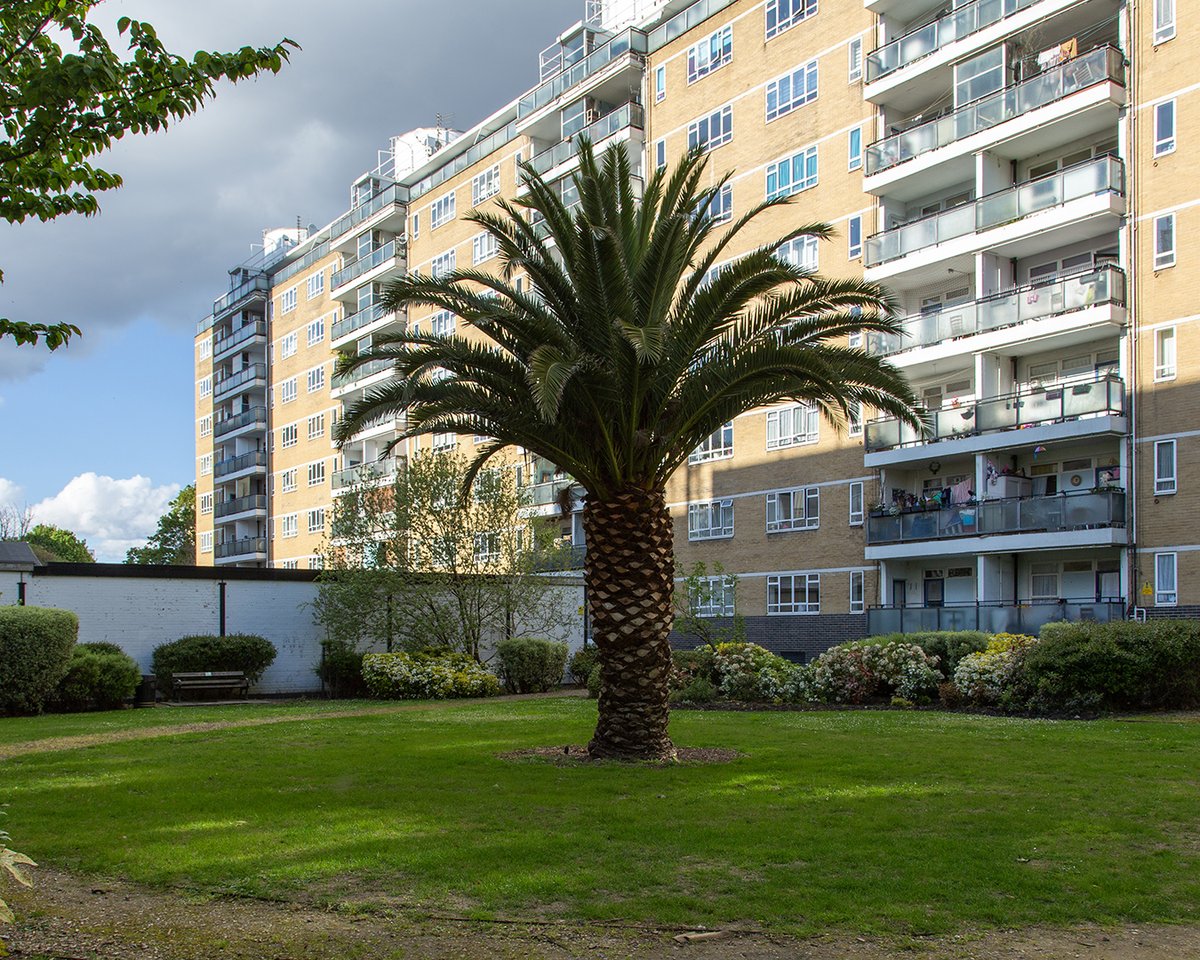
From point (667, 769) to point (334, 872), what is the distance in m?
5.89

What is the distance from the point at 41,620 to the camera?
75.7 ft

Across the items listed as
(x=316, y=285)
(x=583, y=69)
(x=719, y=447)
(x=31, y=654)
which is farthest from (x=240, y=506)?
(x=31, y=654)

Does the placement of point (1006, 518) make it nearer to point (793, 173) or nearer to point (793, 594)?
point (793, 594)

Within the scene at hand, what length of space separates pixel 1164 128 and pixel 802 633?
1912 centimetres

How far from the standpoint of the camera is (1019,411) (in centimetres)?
3372

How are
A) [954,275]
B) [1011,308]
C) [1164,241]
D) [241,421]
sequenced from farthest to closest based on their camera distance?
[241,421] < [954,275] < [1011,308] < [1164,241]

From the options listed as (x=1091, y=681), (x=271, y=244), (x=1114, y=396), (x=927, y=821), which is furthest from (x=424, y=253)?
(x=927, y=821)

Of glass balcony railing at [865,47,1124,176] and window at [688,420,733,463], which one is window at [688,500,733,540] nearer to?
window at [688,420,733,463]

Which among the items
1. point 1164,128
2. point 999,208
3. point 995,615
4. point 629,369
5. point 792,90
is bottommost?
point 995,615

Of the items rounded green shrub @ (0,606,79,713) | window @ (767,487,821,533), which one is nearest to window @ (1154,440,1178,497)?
window @ (767,487,821,533)

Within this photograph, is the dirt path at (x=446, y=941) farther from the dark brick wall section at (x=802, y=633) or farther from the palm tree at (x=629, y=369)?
the dark brick wall section at (x=802, y=633)

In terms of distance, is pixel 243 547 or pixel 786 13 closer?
pixel 786 13

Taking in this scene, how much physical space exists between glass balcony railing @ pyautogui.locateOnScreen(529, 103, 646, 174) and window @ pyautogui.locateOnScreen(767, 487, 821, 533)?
1714 centimetres

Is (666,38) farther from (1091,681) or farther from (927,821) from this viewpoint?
(927,821)
